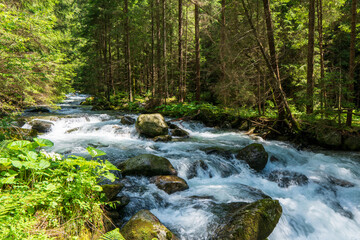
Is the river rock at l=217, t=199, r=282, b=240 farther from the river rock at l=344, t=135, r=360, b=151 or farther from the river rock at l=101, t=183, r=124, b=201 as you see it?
the river rock at l=344, t=135, r=360, b=151

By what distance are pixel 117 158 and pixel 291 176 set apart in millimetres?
5873

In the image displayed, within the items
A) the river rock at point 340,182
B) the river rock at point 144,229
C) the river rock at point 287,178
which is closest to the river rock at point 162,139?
the river rock at point 287,178

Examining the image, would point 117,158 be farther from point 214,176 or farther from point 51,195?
point 51,195

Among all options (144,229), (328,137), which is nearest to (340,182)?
(328,137)

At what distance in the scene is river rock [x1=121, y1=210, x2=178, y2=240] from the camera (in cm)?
310

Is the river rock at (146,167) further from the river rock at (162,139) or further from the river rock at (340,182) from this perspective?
the river rock at (340,182)

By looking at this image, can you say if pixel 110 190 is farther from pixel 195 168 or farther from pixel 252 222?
pixel 195 168

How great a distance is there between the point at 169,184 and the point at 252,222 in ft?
7.84

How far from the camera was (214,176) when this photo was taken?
6457 mm

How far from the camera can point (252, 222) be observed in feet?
11.2

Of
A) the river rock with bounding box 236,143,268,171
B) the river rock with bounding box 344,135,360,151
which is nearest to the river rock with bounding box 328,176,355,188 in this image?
the river rock with bounding box 236,143,268,171

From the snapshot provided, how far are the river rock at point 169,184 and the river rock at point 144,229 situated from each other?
1690mm

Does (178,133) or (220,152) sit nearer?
(220,152)

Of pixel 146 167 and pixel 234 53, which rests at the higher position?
pixel 234 53
